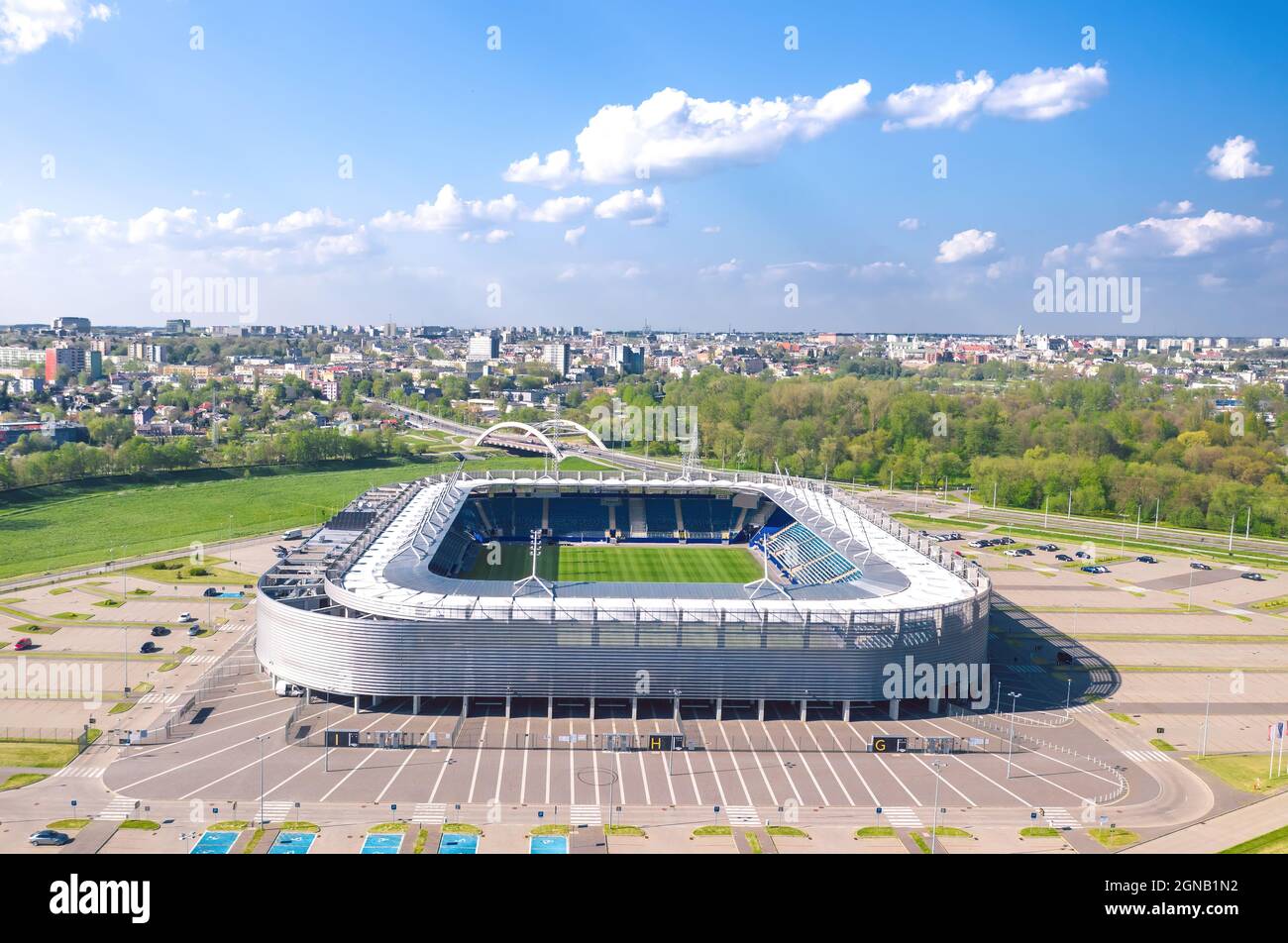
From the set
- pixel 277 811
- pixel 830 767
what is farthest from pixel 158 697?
pixel 830 767

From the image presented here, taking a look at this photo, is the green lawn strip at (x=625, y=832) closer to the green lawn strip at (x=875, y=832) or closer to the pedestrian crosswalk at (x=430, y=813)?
the pedestrian crosswalk at (x=430, y=813)

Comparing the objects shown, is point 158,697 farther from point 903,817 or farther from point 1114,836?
point 1114,836

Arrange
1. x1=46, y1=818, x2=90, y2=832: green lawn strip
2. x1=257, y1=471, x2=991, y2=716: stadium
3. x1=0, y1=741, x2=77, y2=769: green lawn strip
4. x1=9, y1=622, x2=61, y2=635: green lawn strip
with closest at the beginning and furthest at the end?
1. x1=46, y1=818, x2=90, y2=832: green lawn strip
2. x1=0, y1=741, x2=77, y2=769: green lawn strip
3. x1=257, y1=471, x2=991, y2=716: stadium
4. x1=9, y1=622, x2=61, y2=635: green lawn strip

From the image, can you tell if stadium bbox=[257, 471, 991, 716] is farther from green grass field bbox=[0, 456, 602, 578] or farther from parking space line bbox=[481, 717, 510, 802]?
green grass field bbox=[0, 456, 602, 578]

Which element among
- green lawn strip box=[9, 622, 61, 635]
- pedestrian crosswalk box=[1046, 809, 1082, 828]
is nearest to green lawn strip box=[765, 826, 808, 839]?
pedestrian crosswalk box=[1046, 809, 1082, 828]

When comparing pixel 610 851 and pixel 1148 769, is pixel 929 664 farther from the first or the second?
pixel 610 851

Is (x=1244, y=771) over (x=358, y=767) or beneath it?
beneath

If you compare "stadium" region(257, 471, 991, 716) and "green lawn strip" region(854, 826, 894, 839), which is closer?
"green lawn strip" region(854, 826, 894, 839)

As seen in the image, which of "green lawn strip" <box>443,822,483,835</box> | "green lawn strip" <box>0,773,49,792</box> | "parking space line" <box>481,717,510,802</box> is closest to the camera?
"green lawn strip" <box>443,822,483,835</box>
